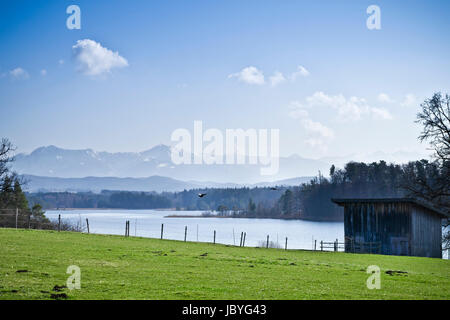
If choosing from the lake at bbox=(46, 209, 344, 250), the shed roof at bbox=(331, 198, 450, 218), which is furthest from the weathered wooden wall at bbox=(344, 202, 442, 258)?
the lake at bbox=(46, 209, 344, 250)

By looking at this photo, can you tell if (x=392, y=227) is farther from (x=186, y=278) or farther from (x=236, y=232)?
(x=236, y=232)

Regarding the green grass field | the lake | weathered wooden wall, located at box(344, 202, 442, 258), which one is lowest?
the lake

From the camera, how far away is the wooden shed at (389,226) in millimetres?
44094

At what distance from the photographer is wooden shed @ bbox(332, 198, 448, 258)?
145ft

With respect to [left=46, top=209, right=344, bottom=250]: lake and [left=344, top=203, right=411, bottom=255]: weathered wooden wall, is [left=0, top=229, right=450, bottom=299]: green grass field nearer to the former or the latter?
[left=344, top=203, right=411, bottom=255]: weathered wooden wall

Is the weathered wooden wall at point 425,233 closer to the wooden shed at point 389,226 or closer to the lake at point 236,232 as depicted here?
the wooden shed at point 389,226

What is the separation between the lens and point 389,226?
44.8 metres

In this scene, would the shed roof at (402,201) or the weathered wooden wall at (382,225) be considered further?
the weathered wooden wall at (382,225)

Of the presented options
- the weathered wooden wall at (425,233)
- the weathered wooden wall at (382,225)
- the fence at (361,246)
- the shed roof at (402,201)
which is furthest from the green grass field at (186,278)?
the weathered wooden wall at (425,233)

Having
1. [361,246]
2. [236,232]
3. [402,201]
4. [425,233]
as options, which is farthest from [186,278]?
[236,232]
